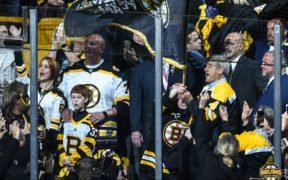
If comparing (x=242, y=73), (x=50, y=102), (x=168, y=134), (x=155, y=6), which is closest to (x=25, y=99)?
(x=50, y=102)

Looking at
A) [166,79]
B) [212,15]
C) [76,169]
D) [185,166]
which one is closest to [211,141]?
[185,166]

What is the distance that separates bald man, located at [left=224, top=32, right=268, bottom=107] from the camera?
15.2 feet

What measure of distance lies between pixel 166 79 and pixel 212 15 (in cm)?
178

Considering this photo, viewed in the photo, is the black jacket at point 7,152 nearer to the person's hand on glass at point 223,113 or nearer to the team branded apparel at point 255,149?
the person's hand on glass at point 223,113

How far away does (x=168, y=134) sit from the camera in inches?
174

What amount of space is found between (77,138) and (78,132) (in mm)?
46

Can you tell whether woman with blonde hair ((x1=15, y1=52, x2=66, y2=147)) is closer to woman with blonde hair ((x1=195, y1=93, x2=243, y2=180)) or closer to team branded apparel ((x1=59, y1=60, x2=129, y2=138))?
team branded apparel ((x1=59, y1=60, x2=129, y2=138))

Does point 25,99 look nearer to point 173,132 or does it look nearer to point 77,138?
point 77,138

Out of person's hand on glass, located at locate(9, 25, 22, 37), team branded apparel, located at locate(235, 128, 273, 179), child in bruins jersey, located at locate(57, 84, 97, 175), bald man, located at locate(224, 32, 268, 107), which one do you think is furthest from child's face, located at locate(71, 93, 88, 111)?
team branded apparel, located at locate(235, 128, 273, 179)

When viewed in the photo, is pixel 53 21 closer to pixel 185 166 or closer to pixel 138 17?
pixel 138 17

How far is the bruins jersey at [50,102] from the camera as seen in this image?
411 centimetres

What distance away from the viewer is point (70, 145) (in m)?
4.23

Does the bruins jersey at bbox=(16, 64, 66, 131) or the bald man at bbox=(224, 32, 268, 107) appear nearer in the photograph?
the bruins jersey at bbox=(16, 64, 66, 131)

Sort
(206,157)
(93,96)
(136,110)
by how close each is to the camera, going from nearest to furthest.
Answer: (93,96), (136,110), (206,157)
